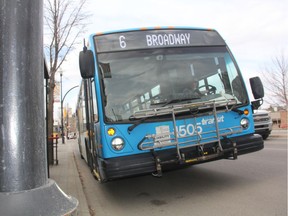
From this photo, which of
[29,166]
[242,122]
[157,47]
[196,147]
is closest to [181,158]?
[196,147]

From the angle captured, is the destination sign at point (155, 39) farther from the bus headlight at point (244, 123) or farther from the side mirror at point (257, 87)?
the bus headlight at point (244, 123)

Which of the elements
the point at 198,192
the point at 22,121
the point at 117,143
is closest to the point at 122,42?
the point at 117,143

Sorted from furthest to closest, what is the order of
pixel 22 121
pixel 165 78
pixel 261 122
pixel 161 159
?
1. pixel 261 122
2. pixel 165 78
3. pixel 161 159
4. pixel 22 121

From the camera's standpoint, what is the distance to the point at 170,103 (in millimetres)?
5555

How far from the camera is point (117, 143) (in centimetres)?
523

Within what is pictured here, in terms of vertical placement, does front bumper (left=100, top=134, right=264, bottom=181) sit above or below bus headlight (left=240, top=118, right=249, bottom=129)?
below

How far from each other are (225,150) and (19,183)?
4129 millimetres

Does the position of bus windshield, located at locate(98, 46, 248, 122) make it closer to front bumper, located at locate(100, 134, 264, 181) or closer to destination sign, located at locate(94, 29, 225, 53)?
destination sign, located at locate(94, 29, 225, 53)

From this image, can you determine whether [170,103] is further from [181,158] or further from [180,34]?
[180,34]

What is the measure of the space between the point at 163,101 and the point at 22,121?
141 inches

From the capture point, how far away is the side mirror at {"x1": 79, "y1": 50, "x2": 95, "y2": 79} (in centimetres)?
536

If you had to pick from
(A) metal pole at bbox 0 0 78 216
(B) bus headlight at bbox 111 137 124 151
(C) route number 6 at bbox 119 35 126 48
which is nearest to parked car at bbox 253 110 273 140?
(C) route number 6 at bbox 119 35 126 48

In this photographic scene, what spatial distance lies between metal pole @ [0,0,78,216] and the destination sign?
136 inches

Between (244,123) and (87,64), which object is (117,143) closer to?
(87,64)
